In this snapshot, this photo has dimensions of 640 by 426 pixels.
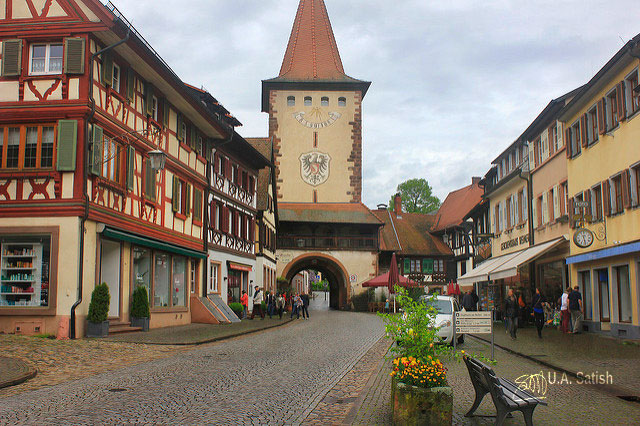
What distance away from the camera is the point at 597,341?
64.7 ft

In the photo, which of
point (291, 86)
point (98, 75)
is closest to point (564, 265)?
point (98, 75)

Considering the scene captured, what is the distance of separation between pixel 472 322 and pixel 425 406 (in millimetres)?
6973

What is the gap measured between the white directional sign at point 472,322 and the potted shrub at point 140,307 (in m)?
10.9

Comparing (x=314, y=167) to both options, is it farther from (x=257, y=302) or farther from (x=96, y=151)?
(x=96, y=151)

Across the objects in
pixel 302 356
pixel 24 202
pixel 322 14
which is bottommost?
pixel 302 356

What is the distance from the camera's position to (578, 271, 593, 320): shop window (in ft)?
78.5

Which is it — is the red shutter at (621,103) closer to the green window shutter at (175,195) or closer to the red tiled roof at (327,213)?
the green window shutter at (175,195)

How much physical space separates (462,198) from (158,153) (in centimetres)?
5017

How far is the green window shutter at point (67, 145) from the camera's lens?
59.2ft

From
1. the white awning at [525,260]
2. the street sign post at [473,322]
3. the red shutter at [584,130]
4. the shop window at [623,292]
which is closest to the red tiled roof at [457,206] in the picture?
the white awning at [525,260]

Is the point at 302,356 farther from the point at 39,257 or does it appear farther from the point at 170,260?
the point at 170,260

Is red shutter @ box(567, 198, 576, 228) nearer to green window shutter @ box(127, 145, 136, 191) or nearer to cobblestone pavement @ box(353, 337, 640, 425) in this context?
cobblestone pavement @ box(353, 337, 640, 425)

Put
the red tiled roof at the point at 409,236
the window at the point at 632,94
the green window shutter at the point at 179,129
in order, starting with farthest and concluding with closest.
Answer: the red tiled roof at the point at 409,236 < the green window shutter at the point at 179,129 < the window at the point at 632,94

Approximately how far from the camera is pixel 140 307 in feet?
70.2
